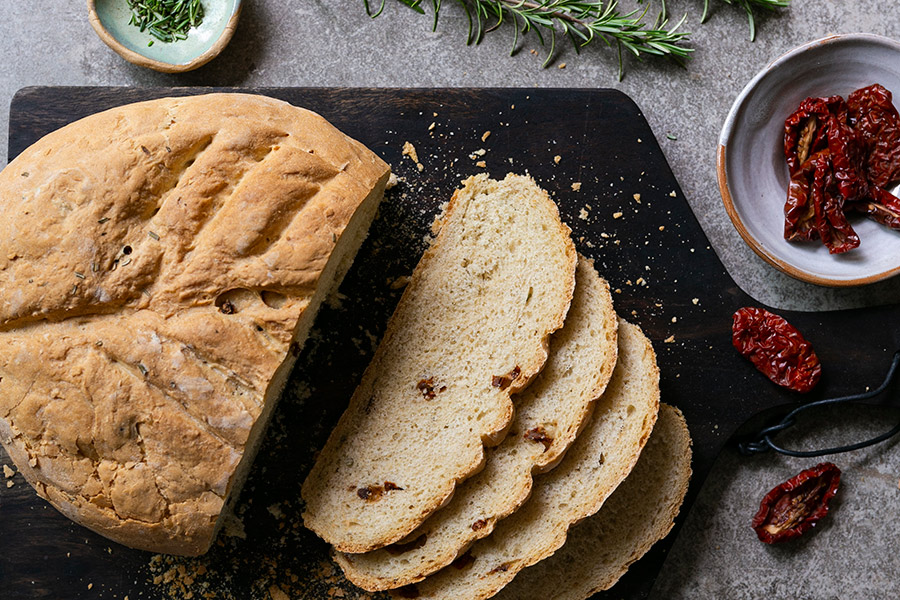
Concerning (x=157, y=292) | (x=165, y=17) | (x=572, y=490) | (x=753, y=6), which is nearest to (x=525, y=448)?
(x=572, y=490)

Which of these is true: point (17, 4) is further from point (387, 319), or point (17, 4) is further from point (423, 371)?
point (423, 371)

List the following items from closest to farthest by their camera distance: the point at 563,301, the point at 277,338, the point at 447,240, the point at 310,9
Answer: the point at 277,338
the point at 563,301
the point at 447,240
the point at 310,9

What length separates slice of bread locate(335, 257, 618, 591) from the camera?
2.98 metres

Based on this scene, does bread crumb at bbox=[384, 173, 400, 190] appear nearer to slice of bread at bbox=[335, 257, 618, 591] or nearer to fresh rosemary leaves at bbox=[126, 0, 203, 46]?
slice of bread at bbox=[335, 257, 618, 591]

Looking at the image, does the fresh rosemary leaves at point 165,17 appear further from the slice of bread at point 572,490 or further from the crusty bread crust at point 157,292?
the slice of bread at point 572,490

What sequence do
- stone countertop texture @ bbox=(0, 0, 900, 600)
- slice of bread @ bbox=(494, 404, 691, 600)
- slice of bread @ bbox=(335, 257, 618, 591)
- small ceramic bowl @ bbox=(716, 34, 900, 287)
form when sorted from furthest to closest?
stone countertop texture @ bbox=(0, 0, 900, 600) → small ceramic bowl @ bbox=(716, 34, 900, 287) → slice of bread @ bbox=(494, 404, 691, 600) → slice of bread @ bbox=(335, 257, 618, 591)

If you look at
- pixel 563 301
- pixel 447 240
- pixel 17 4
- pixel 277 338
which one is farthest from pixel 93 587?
pixel 17 4

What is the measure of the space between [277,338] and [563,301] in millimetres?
1271

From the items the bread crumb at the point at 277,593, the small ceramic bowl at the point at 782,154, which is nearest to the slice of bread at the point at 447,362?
the bread crumb at the point at 277,593

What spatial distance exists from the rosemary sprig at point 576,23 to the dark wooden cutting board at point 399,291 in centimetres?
30

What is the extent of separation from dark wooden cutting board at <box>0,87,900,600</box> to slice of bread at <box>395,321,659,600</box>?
416 millimetres

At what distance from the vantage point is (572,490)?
305 centimetres

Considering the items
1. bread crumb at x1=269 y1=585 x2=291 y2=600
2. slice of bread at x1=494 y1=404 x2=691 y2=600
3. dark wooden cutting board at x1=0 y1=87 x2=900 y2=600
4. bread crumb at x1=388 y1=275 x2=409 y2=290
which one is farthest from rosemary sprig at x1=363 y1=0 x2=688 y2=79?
bread crumb at x1=269 y1=585 x2=291 y2=600

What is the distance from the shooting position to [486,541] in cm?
307
